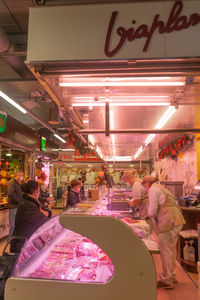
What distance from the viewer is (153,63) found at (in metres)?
2.31

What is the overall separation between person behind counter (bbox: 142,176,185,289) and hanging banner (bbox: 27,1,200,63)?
2630mm

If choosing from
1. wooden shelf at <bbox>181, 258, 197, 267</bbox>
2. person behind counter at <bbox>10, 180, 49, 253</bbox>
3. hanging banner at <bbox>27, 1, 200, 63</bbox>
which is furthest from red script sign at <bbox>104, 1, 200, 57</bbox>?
wooden shelf at <bbox>181, 258, 197, 267</bbox>

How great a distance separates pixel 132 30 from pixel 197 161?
17.3ft

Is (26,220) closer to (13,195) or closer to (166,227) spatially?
(166,227)

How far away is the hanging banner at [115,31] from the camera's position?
2244 millimetres

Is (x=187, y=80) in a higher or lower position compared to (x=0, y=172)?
higher

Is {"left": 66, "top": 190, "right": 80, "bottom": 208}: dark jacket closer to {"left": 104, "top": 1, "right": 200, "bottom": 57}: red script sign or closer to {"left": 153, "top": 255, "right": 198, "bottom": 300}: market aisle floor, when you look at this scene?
{"left": 153, "top": 255, "right": 198, "bottom": 300}: market aisle floor

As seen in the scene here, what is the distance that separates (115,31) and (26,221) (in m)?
2.73

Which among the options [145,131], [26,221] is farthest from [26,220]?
[145,131]

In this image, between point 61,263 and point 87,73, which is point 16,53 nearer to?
point 87,73

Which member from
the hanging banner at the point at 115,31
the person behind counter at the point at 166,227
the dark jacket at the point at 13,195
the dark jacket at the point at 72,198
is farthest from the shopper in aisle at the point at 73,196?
the hanging banner at the point at 115,31

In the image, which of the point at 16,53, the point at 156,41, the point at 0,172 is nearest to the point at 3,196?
the point at 0,172

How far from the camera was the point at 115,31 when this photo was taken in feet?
7.50

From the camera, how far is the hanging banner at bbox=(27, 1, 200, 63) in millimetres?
2244
